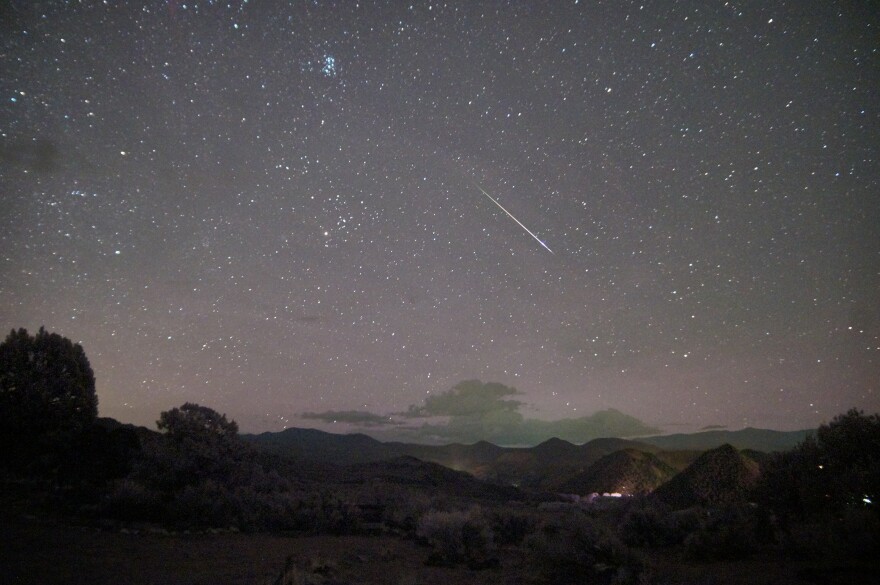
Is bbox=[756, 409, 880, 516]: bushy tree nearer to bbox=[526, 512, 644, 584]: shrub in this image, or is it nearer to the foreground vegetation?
the foreground vegetation

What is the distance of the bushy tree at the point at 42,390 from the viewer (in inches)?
722

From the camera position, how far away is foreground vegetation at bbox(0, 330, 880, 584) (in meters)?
7.18

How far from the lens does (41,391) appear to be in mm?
19609

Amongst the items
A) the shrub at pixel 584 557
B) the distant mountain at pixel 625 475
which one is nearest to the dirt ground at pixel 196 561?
the shrub at pixel 584 557

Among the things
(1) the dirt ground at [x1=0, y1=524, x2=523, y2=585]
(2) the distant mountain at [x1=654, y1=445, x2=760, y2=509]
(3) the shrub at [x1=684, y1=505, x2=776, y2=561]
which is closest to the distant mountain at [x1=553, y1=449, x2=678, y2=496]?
(2) the distant mountain at [x1=654, y1=445, x2=760, y2=509]

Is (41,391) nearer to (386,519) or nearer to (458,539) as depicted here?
(386,519)

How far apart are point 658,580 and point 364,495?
13804mm

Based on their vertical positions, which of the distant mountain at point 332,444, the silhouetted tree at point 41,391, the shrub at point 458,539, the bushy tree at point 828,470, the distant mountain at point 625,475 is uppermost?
the silhouetted tree at point 41,391

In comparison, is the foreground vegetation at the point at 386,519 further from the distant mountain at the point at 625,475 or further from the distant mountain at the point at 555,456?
the distant mountain at the point at 625,475

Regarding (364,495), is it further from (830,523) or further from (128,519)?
(830,523)

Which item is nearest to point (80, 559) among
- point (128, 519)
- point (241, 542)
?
point (241, 542)

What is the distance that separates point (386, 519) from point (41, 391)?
17.4 metres

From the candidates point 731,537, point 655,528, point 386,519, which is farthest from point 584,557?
point 386,519

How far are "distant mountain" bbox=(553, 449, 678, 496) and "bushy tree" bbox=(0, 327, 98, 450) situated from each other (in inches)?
1169
